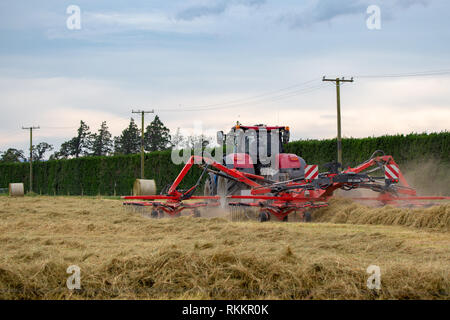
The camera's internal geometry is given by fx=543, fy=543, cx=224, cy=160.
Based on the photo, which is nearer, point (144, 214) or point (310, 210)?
point (310, 210)

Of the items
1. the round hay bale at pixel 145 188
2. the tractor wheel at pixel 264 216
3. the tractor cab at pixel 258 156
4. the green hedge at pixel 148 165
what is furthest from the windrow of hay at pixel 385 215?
the green hedge at pixel 148 165

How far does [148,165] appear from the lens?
30625 millimetres

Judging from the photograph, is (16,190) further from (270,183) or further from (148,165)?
(270,183)

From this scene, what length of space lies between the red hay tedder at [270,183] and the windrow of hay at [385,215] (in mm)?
259

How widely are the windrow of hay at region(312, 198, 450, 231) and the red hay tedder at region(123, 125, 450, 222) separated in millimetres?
259

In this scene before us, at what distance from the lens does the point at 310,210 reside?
36.4ft

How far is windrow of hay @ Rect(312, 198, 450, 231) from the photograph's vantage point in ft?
29.3

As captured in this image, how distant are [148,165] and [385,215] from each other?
22.0 meters

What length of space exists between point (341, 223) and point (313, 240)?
10.3 ft

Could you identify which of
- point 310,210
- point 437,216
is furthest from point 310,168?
point 437,216

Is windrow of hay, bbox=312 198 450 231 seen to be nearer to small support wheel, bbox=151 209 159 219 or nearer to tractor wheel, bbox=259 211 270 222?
tractor wheel, bbox=259 211 270 222

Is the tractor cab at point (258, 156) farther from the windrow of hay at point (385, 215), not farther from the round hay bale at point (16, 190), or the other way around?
the round hay bale at point (16, 190)

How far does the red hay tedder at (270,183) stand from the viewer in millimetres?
10953

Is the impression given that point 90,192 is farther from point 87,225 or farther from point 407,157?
point 87,225
